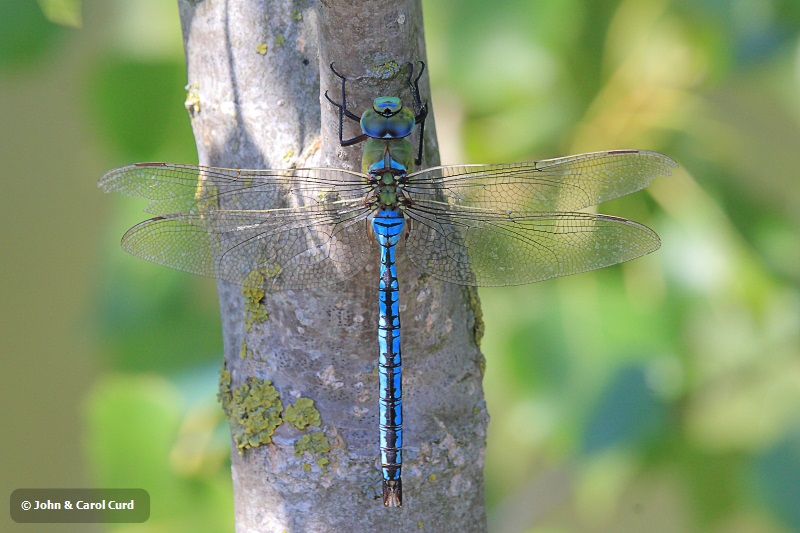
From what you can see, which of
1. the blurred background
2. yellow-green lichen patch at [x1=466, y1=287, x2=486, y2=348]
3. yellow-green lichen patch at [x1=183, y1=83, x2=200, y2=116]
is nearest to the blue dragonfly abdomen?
yellow-green lichen patch at [x1=466, y1=287, x2=486, y2=348]

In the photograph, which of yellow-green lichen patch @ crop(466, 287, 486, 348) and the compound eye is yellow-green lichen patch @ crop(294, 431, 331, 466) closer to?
yellow-green lichen patch @ crop(466, 287, 486, 348)

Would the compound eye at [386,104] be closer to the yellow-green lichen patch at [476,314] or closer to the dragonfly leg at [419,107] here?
the dragonfly leg at [419,107]

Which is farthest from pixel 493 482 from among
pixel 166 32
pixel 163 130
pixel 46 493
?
pixel 166 32

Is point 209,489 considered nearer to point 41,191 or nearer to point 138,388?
point 138,388

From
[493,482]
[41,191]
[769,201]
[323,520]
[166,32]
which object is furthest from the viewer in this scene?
[41,191]

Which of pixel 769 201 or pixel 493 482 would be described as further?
pixel 493 482

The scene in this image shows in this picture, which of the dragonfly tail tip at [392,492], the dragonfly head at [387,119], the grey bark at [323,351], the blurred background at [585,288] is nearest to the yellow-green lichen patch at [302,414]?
the grey bark at [323,351]
